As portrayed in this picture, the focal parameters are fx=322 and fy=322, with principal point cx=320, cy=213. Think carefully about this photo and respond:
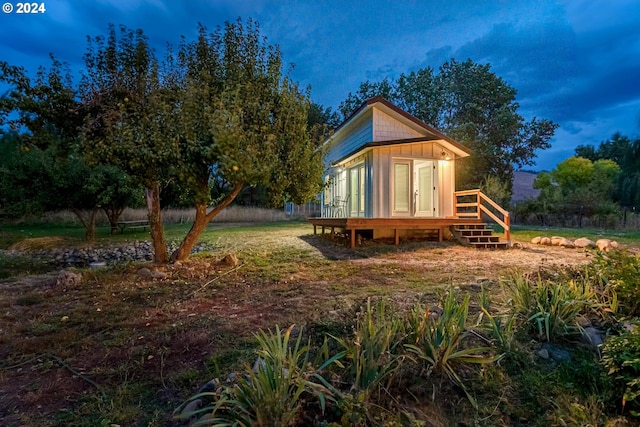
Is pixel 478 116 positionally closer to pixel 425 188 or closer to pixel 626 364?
pixel 425 188

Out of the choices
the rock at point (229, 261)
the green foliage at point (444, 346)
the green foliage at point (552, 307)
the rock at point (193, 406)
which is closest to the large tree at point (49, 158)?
the rock at point (229, 261)

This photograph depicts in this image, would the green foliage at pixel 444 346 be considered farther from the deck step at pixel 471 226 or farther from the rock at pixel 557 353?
the deck step at pixel 471 226

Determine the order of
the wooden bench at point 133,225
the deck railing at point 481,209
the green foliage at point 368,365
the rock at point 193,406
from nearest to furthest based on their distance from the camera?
the green foliage at point 368,365 < the rock at point 193,406 < the deck railing at point 481,209 < the wooden bench at point 133,225

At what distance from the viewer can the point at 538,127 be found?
21938mm

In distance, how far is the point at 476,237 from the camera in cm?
969

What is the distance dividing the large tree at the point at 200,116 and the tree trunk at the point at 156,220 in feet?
0.07

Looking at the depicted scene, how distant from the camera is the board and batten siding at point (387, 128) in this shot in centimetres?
1143

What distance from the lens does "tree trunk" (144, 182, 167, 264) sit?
6.69 meters

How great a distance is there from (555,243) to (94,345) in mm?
11762

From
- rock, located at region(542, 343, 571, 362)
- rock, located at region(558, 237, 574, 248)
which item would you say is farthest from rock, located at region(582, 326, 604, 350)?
rock, located at region(558, 237, 574, 248)

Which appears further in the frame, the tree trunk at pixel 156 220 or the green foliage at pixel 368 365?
the tree trunk at pixel 156 220

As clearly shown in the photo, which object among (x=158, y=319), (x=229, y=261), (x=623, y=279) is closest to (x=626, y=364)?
(x=623, y=279)

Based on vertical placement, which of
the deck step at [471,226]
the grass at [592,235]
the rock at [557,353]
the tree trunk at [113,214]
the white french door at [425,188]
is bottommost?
the rock at [557,353]

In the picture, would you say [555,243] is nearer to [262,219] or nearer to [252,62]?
[252,62]
